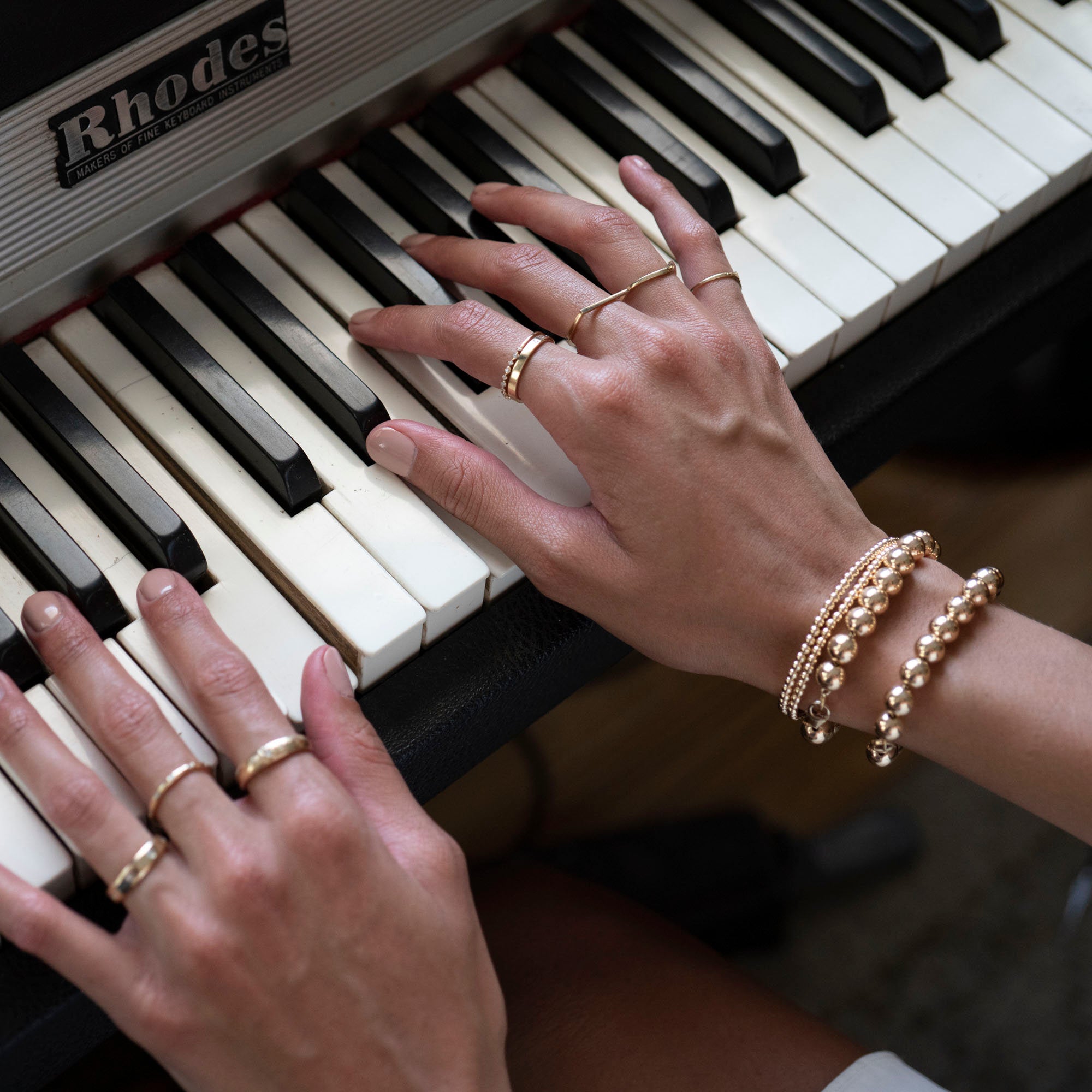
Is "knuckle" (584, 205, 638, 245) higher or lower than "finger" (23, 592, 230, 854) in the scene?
higher

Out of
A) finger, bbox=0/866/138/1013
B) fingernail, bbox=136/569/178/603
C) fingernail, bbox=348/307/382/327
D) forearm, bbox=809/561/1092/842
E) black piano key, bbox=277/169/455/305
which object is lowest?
forearm, bbox=809/561/1092/842

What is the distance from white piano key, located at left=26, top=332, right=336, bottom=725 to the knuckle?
32cm

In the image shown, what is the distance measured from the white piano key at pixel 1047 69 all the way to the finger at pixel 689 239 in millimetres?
378

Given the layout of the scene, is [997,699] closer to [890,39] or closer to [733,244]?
[733,244]

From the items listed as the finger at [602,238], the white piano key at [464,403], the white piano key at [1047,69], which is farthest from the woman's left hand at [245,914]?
the white piano key at [1047,69]

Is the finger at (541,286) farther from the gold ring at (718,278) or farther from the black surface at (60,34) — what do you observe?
the black surface at (60,34)

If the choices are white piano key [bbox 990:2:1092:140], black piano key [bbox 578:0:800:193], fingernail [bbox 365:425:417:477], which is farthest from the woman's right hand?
white piano key [bbox 990:2:1092:140]

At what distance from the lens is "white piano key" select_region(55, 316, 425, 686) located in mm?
809

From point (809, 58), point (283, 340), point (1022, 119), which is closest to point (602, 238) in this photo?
point (283, 340)

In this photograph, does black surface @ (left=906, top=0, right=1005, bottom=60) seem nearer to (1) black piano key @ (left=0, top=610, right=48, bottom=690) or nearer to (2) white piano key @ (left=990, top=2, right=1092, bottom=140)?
(2) white piano key @ (left=990, top=2, right=1092, bottom=140)

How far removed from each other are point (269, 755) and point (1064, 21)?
957mm

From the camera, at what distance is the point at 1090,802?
833 millimetres

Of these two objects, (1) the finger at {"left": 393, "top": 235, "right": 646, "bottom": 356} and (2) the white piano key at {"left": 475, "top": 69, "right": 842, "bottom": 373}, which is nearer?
(1) the finger at {"left": 393, "top": 235, "right": 646, "bottom": 356}

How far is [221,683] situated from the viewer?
731 mm
